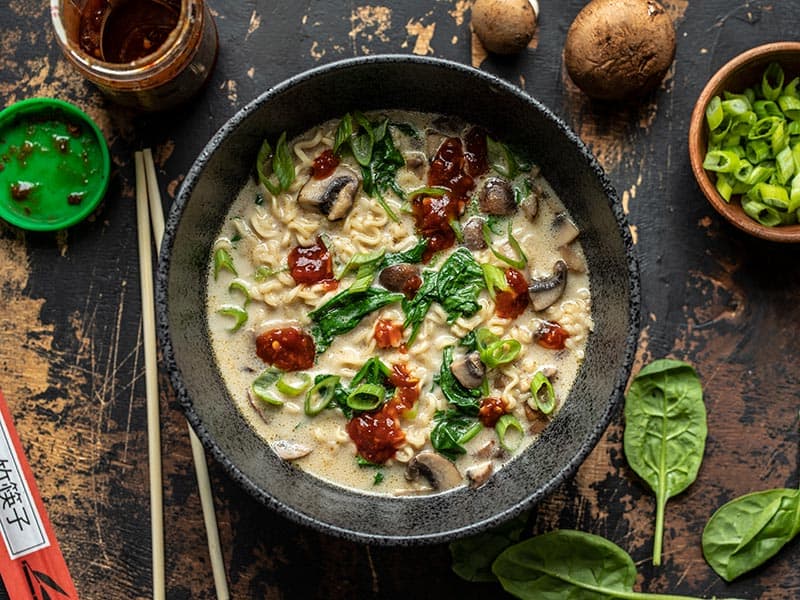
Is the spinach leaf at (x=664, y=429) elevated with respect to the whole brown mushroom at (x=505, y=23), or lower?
lower

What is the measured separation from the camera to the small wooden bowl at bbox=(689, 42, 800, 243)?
4.22 metres

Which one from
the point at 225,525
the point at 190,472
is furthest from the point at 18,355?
the point at 225,525

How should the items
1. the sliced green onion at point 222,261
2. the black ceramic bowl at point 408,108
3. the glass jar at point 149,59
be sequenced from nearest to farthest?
the black ceramic bowl at point 408,108, the glass jar at point 149,59, the sliced green onion at point 222,261

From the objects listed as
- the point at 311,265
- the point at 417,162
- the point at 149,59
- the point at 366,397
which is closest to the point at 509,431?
the point at 366,397

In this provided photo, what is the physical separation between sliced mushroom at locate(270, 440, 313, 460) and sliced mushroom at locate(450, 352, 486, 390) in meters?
0.72

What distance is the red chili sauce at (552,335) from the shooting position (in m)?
4.23

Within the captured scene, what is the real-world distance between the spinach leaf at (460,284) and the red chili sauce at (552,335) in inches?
11.9

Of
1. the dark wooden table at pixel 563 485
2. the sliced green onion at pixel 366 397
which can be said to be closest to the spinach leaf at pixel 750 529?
the dark wooden table at pixel 563 485

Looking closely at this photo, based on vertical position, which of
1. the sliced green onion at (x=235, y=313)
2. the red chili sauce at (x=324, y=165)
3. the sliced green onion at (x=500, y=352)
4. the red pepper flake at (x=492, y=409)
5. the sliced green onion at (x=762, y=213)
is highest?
the red chili sauce at (x=324, y=165)

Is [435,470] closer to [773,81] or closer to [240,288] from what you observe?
[240,288]

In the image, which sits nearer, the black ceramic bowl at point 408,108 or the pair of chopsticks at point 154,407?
the black ceramic bowl at point 408,108

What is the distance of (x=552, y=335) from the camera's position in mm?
4238

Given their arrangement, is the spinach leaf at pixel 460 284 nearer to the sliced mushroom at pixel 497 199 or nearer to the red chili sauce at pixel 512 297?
the red chili sauce at pixel 512 297

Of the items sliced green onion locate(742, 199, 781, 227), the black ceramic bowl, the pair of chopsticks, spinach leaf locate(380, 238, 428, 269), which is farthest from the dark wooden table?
spinach leaf locate(380, 238, 428, 269)
